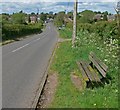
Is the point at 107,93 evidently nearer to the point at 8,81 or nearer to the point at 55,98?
the point at 55,98

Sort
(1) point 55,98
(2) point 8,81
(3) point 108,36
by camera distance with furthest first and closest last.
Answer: (3) point 108,36 → (2) point 8,81 → (1) point 55,98

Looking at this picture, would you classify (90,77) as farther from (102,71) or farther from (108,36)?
(108,36)

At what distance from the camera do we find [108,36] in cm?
2016

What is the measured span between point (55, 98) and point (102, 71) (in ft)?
6.62

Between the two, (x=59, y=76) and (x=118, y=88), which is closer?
(x=118, y=88)

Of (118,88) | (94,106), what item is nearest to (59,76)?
(118,88)

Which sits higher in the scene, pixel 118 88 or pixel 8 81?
pixel 118 88

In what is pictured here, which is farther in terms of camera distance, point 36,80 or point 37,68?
point 37,68

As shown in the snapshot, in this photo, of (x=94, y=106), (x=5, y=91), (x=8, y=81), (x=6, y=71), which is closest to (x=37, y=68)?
(x=6, y=71)

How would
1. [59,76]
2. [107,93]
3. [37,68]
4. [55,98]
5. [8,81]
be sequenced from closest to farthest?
[107,93]
[55,98]
[8,81]
[59,76]
[37,68]

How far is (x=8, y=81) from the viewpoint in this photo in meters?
11.6

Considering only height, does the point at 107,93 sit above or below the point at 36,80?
above

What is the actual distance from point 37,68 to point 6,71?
76.7 inches

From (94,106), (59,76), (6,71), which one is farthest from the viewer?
(6,71)
